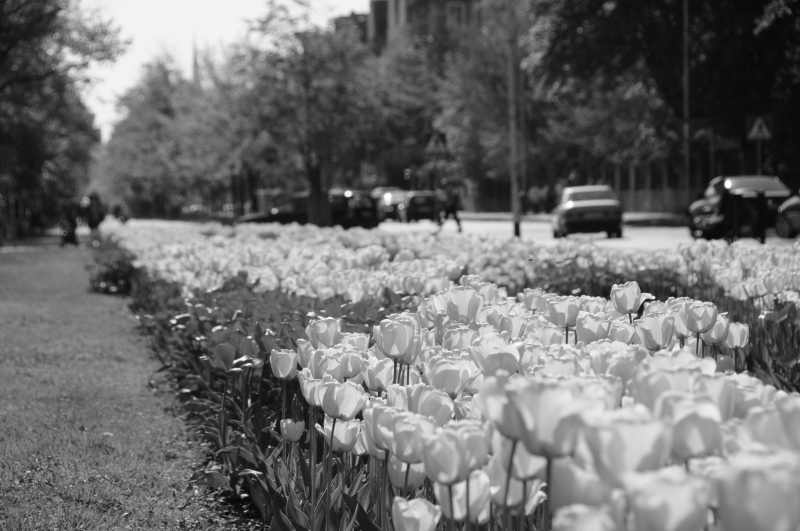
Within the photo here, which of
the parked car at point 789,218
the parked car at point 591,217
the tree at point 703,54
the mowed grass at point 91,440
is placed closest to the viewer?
the mowed grass at point 91,440

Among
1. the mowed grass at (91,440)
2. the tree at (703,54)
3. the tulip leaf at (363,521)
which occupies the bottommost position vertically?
the mowed grass at (91,440)

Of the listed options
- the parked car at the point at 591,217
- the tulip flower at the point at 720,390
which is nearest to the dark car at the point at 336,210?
the parked car at the point at 591,217

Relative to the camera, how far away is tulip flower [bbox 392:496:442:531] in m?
2.18

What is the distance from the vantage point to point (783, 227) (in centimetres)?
2438

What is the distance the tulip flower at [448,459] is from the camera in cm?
200

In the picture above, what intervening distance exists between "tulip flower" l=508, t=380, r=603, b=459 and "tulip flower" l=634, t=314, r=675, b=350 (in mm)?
1444

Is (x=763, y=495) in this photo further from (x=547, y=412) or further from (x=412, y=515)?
(x=412, y=515)

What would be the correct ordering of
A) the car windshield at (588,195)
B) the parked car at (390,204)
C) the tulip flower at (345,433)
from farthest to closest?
the parked car at (390,204) → the car windshield at (588,195) → the tulip flower at (345,433)

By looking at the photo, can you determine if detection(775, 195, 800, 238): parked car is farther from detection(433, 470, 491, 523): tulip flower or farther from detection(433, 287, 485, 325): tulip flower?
detection(433, 470, 491, 523): tulip flower

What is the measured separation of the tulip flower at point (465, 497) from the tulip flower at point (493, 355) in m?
0.41

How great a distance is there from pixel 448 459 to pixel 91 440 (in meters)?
4.03

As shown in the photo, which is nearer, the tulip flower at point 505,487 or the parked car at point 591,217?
the tulip flower at point 505,487

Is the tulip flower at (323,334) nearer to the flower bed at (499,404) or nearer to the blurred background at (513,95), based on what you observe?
the flower bed at (499,404)

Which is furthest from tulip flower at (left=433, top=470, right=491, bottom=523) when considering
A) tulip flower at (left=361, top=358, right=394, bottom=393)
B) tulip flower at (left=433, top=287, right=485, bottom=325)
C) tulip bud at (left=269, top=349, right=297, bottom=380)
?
tulip flower at (left=433, top=287, right=485, bottom=325)
